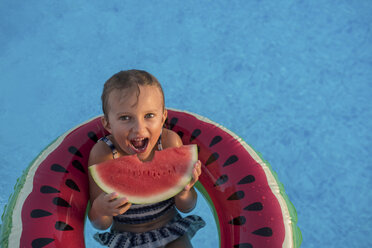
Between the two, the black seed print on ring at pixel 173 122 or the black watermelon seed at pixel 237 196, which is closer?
the black watermelon seed at pixel 237 196

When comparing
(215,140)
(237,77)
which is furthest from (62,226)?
(237,77)

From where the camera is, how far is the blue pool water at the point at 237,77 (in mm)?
3645

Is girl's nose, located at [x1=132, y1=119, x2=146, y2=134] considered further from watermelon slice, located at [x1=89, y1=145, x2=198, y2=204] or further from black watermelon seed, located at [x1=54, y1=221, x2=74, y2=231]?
black watermelon seed, located at [x1=54, y1=221, x2=74, y2=231]

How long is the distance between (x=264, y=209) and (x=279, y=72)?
287 centimetres

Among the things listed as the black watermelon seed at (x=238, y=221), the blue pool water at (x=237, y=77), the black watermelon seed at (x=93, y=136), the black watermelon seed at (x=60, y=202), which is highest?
the blue pool water at (x=237, y=77)

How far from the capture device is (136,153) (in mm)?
1772

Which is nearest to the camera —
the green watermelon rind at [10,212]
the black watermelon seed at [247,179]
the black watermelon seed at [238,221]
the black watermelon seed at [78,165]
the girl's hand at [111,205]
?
the girl's hand at [111,205]

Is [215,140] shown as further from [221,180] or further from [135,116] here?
[135,116]

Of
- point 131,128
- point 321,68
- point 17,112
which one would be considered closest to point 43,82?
point 17,112

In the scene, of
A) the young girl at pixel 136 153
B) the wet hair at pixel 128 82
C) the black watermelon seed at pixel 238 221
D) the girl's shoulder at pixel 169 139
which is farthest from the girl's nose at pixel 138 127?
the black watermelon seed at pixel 238 221

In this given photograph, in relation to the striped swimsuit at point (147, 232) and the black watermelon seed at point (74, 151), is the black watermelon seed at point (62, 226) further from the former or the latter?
the black watermelon seed at point (74, 151)

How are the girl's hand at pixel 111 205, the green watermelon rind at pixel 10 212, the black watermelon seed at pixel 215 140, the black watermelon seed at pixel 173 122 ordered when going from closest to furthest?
the girl's hand at pixel 111 205, the green watermelon rind at pixel 10 212, the black watermelon seed at pixel 215 140, the black watermelon seed at pixel 173 122

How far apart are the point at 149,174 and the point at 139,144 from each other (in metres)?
0.16

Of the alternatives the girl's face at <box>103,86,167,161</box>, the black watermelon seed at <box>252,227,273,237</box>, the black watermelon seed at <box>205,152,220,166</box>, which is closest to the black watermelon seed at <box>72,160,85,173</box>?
the girl's face at <box>103,86,167,161</box>
